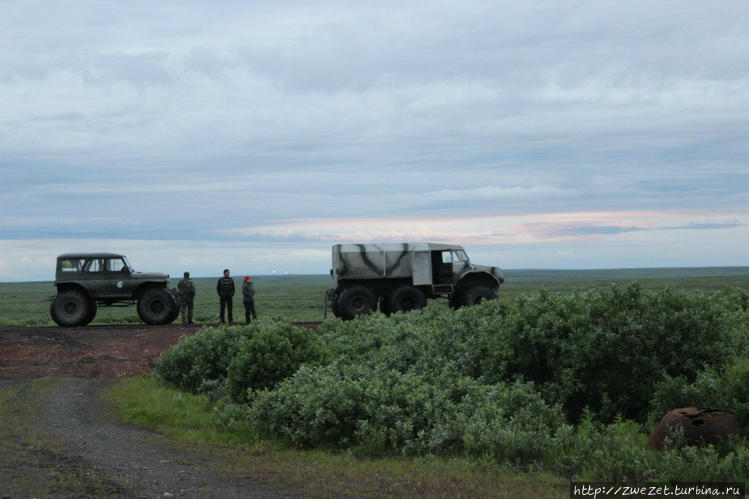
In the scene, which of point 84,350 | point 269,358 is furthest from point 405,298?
point 269,358

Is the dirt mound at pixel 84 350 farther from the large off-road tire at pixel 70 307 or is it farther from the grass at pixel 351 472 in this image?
the grass at pixel 351 472

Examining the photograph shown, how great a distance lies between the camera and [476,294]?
94.4 ft

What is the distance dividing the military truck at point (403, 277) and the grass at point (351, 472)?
16.7m

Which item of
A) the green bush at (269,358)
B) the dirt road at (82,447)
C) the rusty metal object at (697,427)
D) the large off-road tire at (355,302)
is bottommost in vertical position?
the dirt road at (82,447)

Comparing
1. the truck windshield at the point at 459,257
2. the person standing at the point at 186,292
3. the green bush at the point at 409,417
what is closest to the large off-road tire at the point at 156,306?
the person standing at the point at 186,292

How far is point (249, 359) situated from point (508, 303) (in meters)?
5.18

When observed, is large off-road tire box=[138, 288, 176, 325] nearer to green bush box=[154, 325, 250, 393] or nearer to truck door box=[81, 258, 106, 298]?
truck door box=[81, 258, 106, 298]

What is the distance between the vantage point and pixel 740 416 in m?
10.1

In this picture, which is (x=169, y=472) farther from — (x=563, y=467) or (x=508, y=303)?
(x=508, y=303)

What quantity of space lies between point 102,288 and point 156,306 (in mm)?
2096

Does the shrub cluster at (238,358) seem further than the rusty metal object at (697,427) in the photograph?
Yes

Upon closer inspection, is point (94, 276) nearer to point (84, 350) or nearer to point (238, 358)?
point (84, 350)

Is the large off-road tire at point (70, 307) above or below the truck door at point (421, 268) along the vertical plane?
below

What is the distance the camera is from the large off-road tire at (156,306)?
29.0 m
